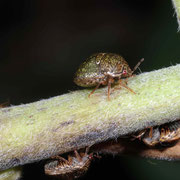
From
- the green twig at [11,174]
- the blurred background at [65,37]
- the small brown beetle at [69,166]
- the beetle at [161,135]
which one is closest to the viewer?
the green twig at [11,174]

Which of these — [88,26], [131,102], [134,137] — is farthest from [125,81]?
Answer: [88,26]

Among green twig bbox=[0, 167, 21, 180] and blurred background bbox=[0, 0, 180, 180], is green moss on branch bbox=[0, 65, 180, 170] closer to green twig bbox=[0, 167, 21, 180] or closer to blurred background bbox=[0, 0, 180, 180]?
green twig bbox=[0, 167, 21, 180]

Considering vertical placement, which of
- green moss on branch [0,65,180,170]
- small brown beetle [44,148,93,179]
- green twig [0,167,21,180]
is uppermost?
green moss on branch [0,65,180,170]

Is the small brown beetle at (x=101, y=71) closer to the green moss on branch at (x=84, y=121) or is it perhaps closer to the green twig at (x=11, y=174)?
the green moss on branch at (x=84, y=121)

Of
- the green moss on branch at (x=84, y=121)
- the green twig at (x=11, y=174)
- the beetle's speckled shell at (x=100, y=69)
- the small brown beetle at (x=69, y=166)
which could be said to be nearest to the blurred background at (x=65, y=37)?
the small brown beetle at (x=69, y=166)

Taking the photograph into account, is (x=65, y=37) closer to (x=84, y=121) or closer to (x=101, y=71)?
(x=101, y=71)

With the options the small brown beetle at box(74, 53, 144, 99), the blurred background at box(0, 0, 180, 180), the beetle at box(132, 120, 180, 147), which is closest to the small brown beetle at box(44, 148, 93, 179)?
the beetle at box(132, 120, 180, 147)
